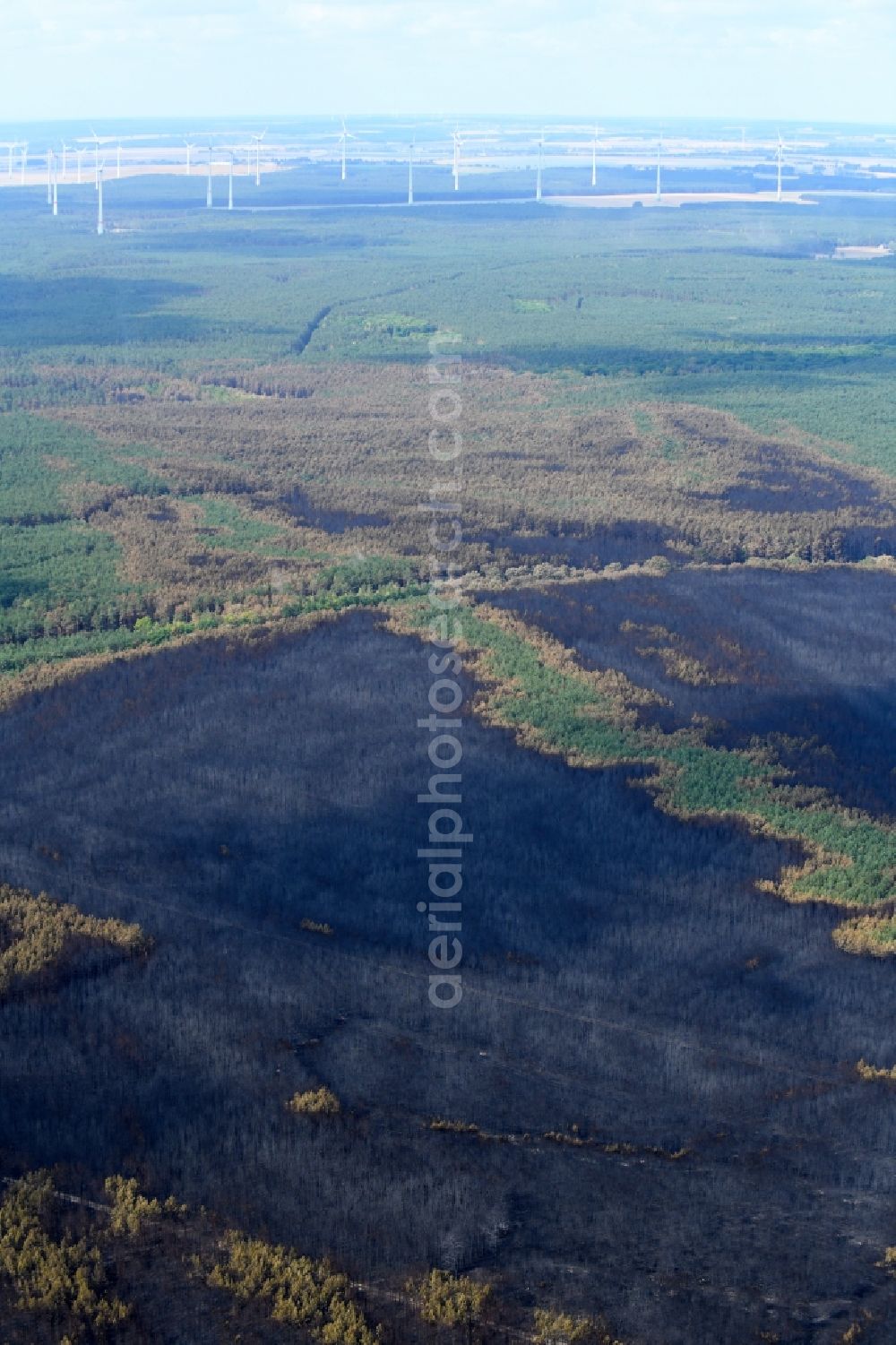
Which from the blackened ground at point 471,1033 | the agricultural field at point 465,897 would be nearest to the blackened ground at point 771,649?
the agricultural field at point 465,897

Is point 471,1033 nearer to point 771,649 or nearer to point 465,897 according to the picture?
point 465,897

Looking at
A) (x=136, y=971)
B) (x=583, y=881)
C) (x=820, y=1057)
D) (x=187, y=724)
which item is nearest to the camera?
(x=820, y=1057)

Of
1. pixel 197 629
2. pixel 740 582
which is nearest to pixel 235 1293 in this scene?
pixel 197 629

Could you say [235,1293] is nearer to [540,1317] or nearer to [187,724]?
[540,1317]

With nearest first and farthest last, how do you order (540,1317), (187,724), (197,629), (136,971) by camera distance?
(540,1317), (136,971), (187,724), (197,629)

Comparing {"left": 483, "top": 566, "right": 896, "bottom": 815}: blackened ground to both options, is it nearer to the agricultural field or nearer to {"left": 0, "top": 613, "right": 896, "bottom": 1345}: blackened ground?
the agricultural field
